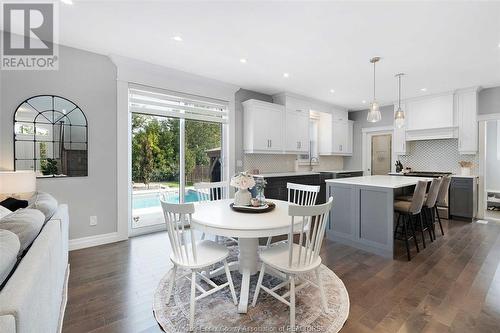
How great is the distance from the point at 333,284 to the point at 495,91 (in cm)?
537

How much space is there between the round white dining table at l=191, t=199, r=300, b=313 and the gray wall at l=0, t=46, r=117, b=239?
1.79 metres

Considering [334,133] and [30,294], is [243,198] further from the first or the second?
[334,133]

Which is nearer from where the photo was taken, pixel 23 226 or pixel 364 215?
pixel 23 226

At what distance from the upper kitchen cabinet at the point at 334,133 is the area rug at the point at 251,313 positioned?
460 cm

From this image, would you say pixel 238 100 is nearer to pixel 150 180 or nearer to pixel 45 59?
pixel 150 180

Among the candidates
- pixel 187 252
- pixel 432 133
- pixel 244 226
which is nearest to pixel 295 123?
pixel 432 133

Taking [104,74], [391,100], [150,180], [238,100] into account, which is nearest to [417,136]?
[391,100]

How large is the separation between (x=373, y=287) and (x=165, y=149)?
3.54 m

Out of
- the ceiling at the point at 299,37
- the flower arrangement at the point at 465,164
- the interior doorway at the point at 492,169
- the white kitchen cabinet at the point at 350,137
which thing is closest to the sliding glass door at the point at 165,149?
the ceiling at the point at 299,37

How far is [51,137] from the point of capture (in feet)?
10.2

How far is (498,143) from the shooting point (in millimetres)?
5379

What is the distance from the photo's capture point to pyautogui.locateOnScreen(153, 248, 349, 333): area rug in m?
1.79

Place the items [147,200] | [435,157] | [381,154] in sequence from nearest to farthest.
A: [147,200] < [435,157] < [381,154]

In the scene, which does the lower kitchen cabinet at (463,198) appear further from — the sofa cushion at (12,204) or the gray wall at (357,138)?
the sofa cushion at (12,204)
